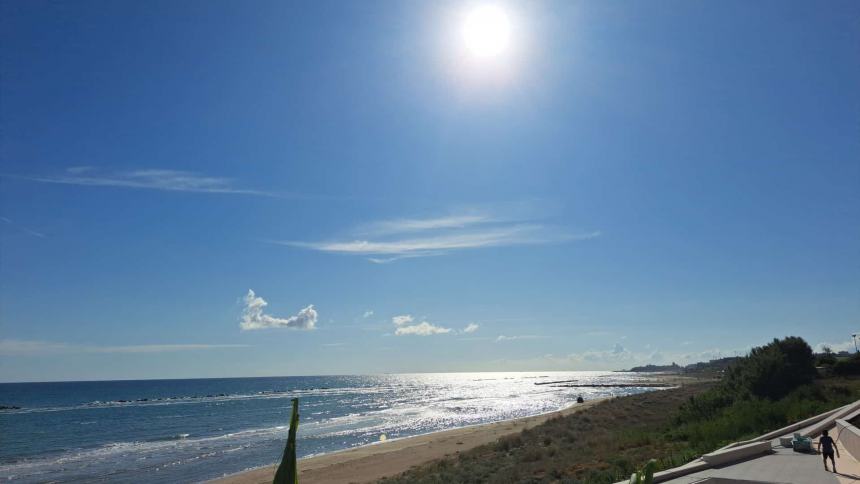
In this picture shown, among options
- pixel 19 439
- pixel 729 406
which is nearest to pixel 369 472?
pixel 729 406

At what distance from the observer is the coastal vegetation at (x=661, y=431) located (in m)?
17.5

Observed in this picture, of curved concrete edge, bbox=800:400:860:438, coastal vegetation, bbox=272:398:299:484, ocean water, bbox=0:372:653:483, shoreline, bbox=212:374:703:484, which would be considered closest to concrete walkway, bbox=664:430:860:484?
curved concrete edge, bbox=800:400:860:438

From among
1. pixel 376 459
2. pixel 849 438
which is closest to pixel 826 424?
pixel 849 438

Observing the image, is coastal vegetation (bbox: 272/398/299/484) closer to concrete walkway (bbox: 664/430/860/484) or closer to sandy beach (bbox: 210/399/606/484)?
concrete walkway (bbox: 664/430/860/484)

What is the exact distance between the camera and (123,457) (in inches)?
1355

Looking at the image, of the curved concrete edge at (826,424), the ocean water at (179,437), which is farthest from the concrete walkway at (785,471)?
the ocean water at (179,437)

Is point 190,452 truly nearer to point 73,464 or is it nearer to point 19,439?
point 73,464

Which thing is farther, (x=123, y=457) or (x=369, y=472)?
(x=123, y=457)

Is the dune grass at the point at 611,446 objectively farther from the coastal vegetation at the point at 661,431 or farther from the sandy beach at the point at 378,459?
the sandy beach at the point at 378,459

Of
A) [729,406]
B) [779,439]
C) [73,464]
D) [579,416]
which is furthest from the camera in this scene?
[579,416]

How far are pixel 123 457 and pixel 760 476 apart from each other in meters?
36.6

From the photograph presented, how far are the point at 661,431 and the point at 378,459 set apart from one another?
592 inches

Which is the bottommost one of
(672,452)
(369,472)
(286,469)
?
(369,472)

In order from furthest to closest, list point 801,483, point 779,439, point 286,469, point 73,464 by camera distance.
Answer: point 73,464
point 779,439
point 801,483
point 286,469
